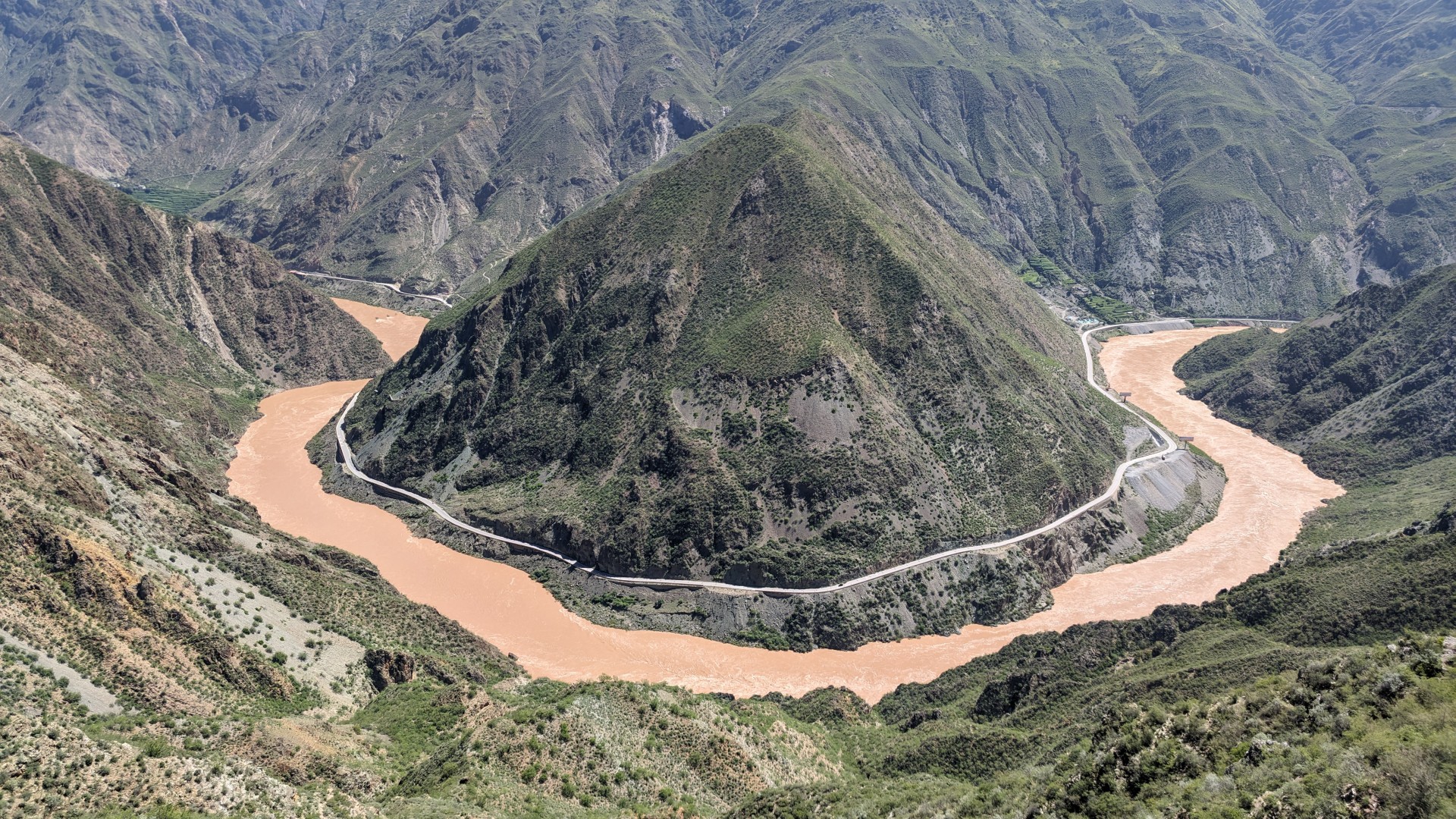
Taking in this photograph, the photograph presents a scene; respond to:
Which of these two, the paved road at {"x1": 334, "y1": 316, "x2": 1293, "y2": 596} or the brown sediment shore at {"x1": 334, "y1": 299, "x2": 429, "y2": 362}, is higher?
the brown sediment shore at {"x1": 334, "y1": 299, "x2": 429, "y2": 362}

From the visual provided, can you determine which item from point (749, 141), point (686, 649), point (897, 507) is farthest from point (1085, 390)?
point (686, 649)

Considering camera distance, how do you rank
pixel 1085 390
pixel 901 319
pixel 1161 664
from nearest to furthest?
pixel 1161 664, pixel 901 319, pixel 1085 390

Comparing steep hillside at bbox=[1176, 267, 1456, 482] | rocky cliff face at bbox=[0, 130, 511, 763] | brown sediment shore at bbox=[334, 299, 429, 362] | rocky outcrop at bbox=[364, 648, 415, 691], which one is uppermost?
brown sediment shore at bbox=[334, 299, 429, 362]

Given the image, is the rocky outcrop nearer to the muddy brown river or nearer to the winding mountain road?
the muddy brown river

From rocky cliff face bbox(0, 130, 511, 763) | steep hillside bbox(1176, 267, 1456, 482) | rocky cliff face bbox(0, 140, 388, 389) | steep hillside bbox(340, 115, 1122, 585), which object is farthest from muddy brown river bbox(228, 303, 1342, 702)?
rocky cliff face bbox(0, 140, 388, 389)

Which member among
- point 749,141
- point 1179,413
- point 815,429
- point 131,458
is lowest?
point 1179,413

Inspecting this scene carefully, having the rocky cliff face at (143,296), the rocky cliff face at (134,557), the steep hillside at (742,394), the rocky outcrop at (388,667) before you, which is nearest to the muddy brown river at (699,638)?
the rocky cliff face at (134,557)

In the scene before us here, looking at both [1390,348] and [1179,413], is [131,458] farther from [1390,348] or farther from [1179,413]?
[1390,348]

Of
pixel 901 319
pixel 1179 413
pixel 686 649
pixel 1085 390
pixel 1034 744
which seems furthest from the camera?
pixel 1179 413
